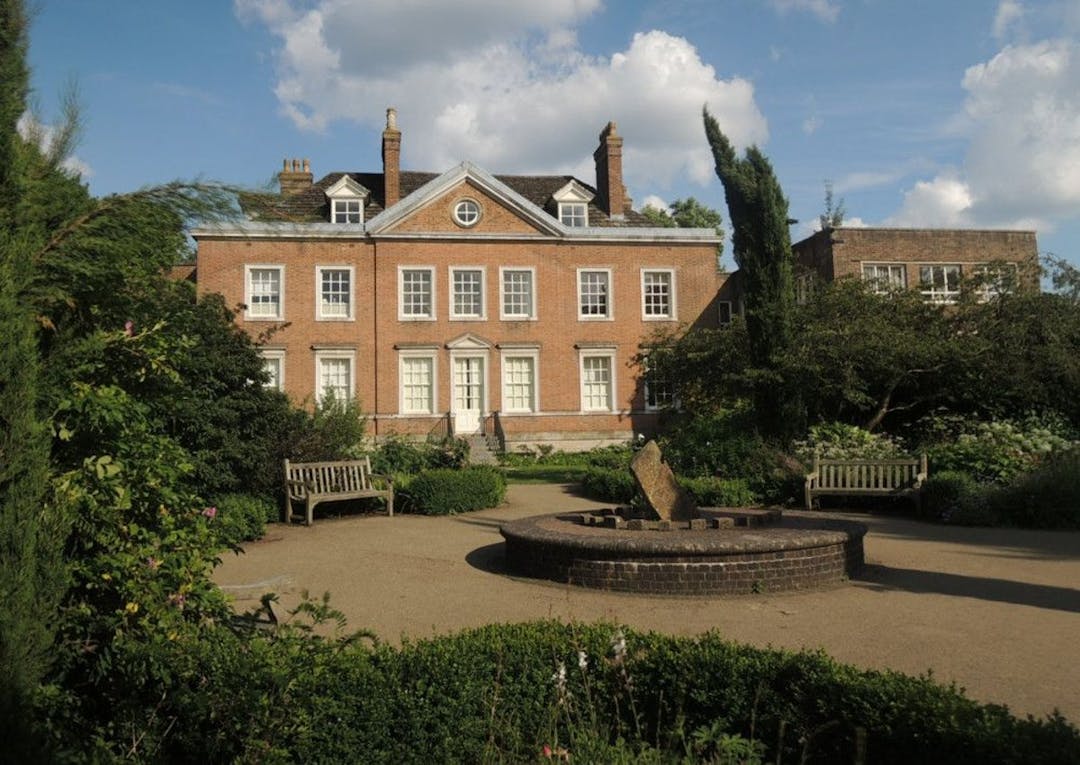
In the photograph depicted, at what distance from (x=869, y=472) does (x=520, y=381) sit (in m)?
17.0

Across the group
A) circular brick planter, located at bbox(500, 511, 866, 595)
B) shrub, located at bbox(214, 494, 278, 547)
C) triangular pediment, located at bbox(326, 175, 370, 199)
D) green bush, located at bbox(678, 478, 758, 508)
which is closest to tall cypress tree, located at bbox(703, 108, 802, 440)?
green bush, located at bbox(678, 478, 758, 508)

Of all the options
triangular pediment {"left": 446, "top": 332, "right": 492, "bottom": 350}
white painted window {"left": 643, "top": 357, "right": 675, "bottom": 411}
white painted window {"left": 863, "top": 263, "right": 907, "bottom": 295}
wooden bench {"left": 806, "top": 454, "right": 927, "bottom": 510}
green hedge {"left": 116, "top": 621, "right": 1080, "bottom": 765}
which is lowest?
green hedge {"left": 116, "top": 621, "right": 1080, "bottom": 765}

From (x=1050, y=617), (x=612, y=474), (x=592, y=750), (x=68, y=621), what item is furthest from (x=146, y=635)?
(x=612, y=474)

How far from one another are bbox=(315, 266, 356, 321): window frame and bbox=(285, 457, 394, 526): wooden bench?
1506cm

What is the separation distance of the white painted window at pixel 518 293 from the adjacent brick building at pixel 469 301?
0.05 metres

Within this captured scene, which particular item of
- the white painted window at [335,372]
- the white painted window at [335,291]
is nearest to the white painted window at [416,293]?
the white painted window at [335,291]

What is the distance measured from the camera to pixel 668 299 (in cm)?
3112

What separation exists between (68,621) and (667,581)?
16.4 ft

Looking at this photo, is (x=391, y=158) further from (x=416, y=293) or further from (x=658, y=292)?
(x=658, y=292)

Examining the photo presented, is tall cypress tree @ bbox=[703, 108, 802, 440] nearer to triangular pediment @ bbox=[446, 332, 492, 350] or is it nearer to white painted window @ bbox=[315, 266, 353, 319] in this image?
triangular pediment @ bbox=[446, 332, 492, 350]

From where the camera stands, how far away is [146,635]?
14.5 ft

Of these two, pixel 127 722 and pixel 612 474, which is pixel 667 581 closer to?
pixel 127 722

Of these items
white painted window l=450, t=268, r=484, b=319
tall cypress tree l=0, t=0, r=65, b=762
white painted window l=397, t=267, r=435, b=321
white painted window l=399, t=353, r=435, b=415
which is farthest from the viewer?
white painted window l=450, t=268, r=484, b=319

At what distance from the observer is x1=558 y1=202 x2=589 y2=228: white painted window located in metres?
31.3
